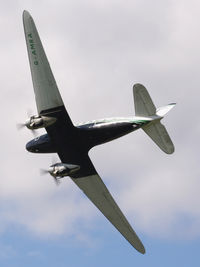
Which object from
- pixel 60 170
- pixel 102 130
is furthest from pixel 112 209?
pixel 102 130

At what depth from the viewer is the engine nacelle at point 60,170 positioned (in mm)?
55344

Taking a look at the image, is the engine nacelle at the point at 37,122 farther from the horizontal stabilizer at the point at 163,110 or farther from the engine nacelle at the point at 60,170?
the horizontal stabilizer at the point at 163,110

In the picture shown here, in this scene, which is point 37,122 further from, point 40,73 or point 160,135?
point 160,135

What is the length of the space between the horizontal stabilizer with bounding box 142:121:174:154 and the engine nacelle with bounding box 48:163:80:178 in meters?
6.20

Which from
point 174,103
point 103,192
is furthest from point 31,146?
point 174,103

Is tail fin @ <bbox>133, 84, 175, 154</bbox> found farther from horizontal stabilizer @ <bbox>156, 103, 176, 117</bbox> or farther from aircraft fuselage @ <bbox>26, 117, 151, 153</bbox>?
aircraft fuselage @ <bbox>26, 117, 151, 153</bbox>

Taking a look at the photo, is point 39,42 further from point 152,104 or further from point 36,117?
point 152,104

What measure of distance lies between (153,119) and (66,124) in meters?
6.35

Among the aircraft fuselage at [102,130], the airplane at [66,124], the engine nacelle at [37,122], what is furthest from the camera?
the aircraft fuselage at [102,130]

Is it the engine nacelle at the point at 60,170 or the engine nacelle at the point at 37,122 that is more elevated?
the engine nacelle at the point at 37,122

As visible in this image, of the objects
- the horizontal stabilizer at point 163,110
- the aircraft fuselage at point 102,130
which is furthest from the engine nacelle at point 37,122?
the horizontal stabilizer at point 163,110

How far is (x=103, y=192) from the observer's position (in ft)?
200

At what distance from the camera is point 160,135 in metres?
56.3

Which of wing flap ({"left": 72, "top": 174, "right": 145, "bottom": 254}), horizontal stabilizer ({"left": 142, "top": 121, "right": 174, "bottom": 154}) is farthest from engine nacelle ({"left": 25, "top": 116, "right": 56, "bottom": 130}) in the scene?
wing flap ({"left": 72, "top": 174, "right": 145, "bottom": 254})
